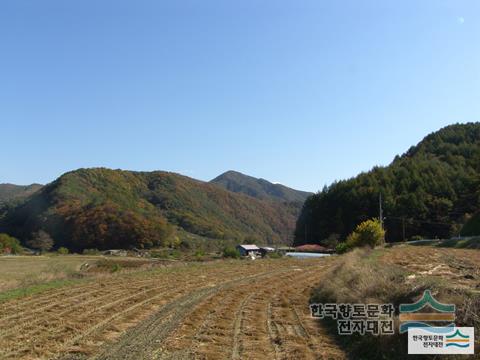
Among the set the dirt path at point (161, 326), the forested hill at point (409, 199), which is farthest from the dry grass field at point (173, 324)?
the forested hill at point (409, 199)

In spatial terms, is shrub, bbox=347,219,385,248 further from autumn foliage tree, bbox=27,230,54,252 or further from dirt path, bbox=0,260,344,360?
autumn foliage tree, bbox=27,230,54,252

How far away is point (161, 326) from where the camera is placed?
43.8ft

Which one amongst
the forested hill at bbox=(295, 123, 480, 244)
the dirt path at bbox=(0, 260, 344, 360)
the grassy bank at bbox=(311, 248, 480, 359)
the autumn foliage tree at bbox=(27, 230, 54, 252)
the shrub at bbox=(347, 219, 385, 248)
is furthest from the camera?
the autumn foliage tree at bbox=(27, 230, 54, 252)

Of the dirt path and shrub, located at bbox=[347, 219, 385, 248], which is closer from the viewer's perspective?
the dirt path

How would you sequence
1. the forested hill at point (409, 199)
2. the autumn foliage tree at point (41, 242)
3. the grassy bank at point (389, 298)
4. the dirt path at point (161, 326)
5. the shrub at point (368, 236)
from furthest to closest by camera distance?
1. the autumn foliage tree at point (41, 242)
2. the forested hill at point (409, 199)
3. the shrub at point (368, 236)
4. the dirt path at point (161, 326)
5. the grassy bank at point (389, 298)

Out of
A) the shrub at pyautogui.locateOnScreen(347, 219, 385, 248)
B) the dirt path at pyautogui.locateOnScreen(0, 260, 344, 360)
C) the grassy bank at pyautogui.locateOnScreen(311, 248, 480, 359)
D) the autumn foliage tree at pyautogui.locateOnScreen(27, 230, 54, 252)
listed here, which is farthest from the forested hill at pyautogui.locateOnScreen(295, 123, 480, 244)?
the grassy bank at pyautogui.locateOnScreen(311, 248, 480, 359)

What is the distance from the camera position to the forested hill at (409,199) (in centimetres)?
9975

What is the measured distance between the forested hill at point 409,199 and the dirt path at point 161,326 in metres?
81.1

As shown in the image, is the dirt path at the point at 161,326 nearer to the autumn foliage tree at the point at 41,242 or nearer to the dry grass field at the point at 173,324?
the dry grass field at the point at 173,324

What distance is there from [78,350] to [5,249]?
9156 centimetres

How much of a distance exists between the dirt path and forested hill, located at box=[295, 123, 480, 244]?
81.1m

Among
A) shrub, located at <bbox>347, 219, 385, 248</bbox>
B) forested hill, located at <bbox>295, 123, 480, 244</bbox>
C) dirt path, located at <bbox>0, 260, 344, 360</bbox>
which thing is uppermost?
forested hill, located at <bbox>295, 123, 480, 244</bbox>

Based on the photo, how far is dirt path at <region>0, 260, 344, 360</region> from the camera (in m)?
10.3

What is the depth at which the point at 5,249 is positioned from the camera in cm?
9138
